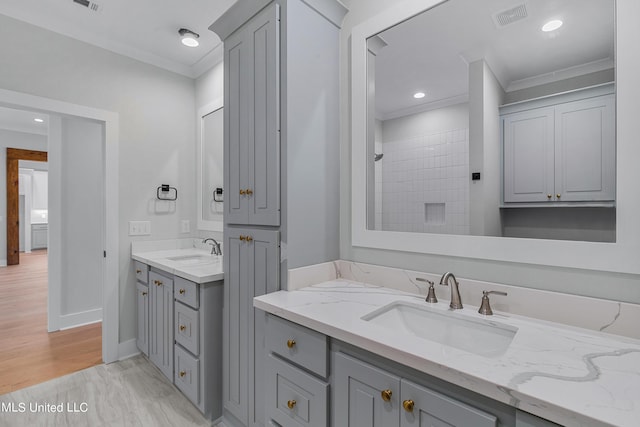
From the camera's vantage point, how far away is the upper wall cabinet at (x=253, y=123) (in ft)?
4.98

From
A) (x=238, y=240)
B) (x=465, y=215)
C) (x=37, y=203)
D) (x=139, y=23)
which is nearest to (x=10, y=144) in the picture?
(x=37, y=203)

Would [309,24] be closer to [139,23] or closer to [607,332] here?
[139,23]

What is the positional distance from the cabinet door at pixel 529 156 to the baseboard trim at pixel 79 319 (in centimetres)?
411

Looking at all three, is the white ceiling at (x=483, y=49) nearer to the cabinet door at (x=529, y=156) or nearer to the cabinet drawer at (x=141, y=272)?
the cabinet door at (x=529, y=156)

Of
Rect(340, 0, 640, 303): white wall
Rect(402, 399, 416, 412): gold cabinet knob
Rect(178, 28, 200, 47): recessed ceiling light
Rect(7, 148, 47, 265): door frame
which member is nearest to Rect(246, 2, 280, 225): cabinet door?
Rect(340, 0, 640, 303): white wall

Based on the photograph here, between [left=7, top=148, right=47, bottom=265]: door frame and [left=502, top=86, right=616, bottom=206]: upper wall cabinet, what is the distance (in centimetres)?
781

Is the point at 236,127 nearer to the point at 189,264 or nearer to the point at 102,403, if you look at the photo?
the point at 189,264

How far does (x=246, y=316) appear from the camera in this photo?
165cm

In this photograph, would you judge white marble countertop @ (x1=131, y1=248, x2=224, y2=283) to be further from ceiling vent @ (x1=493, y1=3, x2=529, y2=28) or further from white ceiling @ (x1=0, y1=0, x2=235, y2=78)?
ceiling vent @ (x1=493, y1=3, x2=529, y2=28)

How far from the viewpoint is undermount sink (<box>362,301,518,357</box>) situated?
3.44 ft

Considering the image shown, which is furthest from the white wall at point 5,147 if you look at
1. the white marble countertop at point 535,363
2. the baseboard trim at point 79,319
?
the white marble countertop at point 535,363

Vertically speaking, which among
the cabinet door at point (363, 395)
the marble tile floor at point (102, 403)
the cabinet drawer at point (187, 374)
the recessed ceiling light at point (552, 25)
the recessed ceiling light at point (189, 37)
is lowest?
the marble tile floor at point (102, 403)

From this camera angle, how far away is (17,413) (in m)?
1.88

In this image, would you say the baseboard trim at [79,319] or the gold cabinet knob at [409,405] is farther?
the baseboard trim at [79,319]
